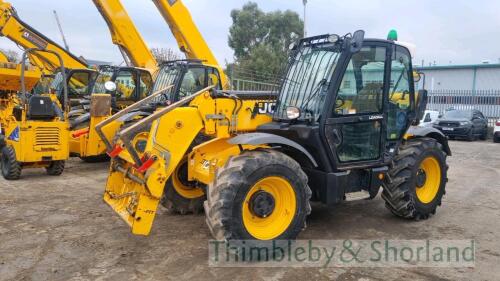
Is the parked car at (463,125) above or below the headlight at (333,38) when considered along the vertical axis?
below

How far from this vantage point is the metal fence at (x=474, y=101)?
86.8 feet

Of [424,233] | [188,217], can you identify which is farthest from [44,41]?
[424,233]

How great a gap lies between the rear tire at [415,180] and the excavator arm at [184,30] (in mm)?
7309

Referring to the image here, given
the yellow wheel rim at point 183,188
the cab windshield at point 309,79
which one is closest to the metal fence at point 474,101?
the cab windshield at point 309,79

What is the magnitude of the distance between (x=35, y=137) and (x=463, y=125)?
16125 millimetres

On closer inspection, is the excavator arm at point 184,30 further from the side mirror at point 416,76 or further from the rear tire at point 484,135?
the rear tire at point 484,135

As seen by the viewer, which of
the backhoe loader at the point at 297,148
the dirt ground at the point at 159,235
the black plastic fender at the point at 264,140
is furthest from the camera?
the black plastic fender at the point at 264,140

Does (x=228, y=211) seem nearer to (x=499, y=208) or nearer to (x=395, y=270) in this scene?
(x=395, y=270)

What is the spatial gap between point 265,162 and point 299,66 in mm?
1568

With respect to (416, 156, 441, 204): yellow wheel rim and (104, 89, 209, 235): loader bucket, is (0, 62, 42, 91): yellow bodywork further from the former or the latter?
(416, 156, 441, 204): yellow wheel rim

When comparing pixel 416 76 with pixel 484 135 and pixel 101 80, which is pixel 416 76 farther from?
pixel 484 135

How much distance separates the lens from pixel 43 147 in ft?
27.5

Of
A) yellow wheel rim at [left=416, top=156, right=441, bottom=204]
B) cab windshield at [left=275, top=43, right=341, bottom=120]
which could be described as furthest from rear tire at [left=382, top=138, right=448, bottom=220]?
cab windshield at [left=275, top=43, right=341, bottom=120]

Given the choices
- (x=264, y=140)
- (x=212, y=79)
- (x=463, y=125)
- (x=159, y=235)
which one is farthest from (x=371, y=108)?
(x=463, y=125)
